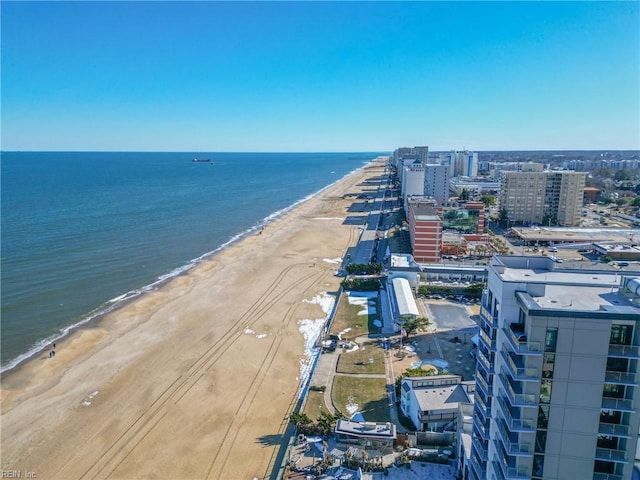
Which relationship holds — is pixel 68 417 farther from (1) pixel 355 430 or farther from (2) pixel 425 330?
(2) pixel 425 330

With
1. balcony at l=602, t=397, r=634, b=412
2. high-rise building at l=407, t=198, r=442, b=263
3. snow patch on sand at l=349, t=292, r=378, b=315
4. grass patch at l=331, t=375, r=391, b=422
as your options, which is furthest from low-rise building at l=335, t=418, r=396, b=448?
high-rise building at l=407, t=198, r=442, b=263

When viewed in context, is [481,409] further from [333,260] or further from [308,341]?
[333,260]

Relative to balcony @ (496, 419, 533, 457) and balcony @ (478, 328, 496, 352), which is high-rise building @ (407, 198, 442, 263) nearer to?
balcony @ (478, 328, 496, 352)

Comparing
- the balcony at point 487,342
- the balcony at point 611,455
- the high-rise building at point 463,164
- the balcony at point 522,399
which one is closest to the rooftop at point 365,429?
the balcony at point 487,342

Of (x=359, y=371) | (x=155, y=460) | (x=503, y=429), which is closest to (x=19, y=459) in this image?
(x=155, y=460)

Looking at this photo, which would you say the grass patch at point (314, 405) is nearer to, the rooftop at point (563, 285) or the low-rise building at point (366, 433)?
the low-rise building at point (366, 433)

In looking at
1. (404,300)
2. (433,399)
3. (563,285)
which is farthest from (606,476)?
(404,300)
